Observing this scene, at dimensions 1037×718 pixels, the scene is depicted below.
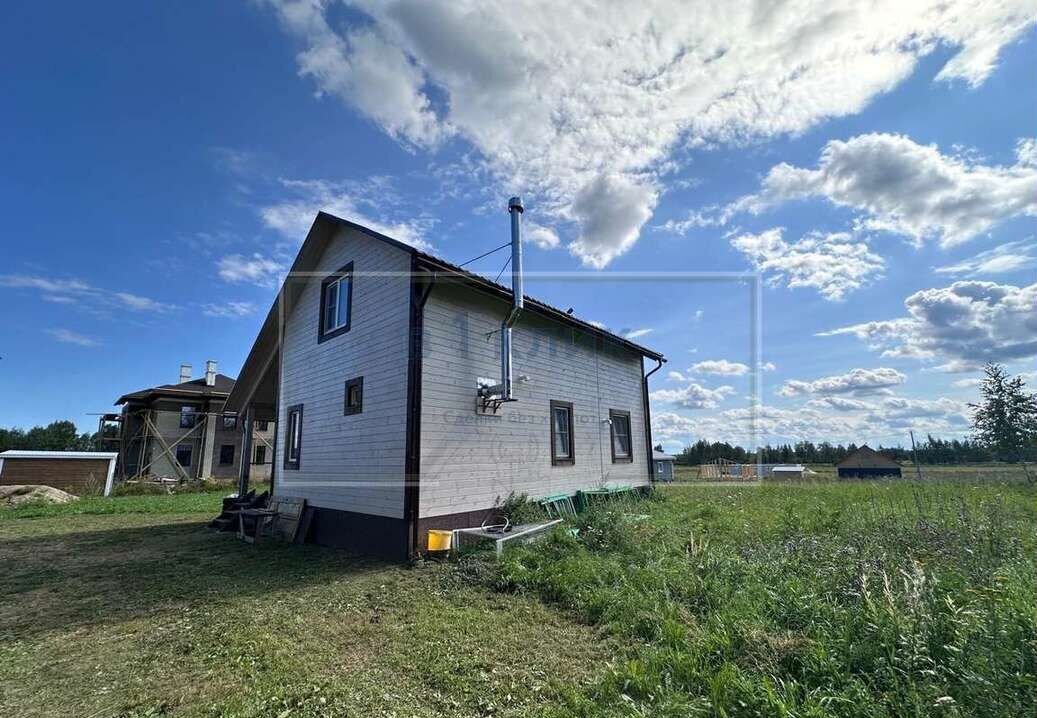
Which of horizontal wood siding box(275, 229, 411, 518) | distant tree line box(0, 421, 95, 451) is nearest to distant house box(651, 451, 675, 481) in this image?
horizontal wood siding box(275, 229, 411, 518)

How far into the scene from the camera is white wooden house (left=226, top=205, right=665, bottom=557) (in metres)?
7.82

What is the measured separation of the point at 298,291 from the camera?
38.0 ft

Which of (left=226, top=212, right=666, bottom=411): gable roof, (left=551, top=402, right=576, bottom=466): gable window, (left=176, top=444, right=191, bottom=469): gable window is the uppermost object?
(left=226, top=212, right=666, bottom=411): gable roof

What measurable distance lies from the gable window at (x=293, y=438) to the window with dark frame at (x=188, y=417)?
23.2 metres

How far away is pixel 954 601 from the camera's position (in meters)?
3.51

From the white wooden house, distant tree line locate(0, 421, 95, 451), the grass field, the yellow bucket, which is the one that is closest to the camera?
the grass field

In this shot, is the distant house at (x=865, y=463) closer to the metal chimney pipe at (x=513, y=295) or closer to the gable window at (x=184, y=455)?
the metal chimney pipe at (x=513, y=295)

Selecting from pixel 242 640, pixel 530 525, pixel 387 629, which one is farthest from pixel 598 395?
pixel 242 640

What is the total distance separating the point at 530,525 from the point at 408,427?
9.13 feet

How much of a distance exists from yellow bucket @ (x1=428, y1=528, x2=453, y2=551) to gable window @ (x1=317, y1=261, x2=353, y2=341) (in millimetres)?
4661

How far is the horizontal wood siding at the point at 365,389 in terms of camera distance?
797 centimetres

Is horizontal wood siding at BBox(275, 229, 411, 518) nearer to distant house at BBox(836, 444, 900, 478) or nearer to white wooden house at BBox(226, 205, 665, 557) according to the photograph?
white wooden house at BBox(226, 205, 665, 557)

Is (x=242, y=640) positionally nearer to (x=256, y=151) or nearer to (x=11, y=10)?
(x=256, y=151)

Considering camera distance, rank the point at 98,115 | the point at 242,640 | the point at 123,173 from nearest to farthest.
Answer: the point at 242,640 → the point at 98,115 → the point at 123,173
